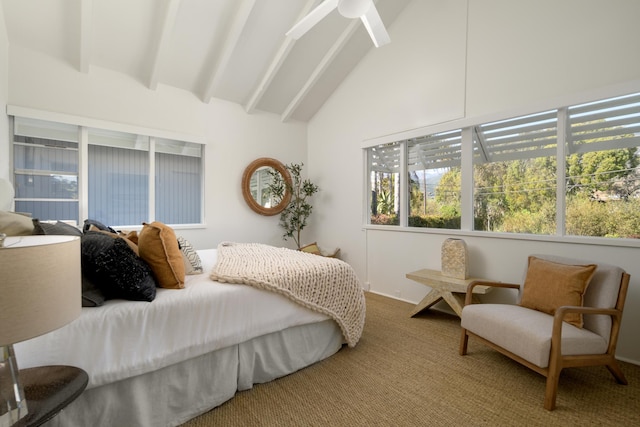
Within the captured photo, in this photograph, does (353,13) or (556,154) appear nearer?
(353,13)

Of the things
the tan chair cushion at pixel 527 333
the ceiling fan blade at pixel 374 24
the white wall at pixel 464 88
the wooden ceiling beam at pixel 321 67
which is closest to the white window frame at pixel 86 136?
the wooden ceiling beam at pixel 321 67

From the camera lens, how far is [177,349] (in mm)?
1560

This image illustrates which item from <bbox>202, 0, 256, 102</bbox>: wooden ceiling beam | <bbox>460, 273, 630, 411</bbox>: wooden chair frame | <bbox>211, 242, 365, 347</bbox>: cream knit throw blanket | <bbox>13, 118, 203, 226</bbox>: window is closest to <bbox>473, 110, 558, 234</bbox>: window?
<bbox>460, 273, 630, 411</bbox>: wooden chair frame

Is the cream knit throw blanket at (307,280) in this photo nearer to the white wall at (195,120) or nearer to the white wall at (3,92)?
the white wall at (195,120)

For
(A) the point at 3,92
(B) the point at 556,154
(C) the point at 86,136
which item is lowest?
(B) the point at 556,154

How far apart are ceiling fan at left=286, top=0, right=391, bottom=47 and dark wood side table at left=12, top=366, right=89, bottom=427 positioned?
2.67 meters

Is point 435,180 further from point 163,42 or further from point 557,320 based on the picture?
point 163,42

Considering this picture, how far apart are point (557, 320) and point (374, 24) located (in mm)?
2485

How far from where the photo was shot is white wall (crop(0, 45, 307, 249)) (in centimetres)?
305

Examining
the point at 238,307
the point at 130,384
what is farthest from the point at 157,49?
the point at 130,384

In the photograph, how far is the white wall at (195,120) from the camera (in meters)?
3.05

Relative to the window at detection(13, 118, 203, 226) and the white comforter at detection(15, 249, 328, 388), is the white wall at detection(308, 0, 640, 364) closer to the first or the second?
the white comforter at detection(15, 249, 328, 388)

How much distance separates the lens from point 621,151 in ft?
7.73

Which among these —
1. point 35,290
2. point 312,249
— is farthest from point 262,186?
point 35,290
